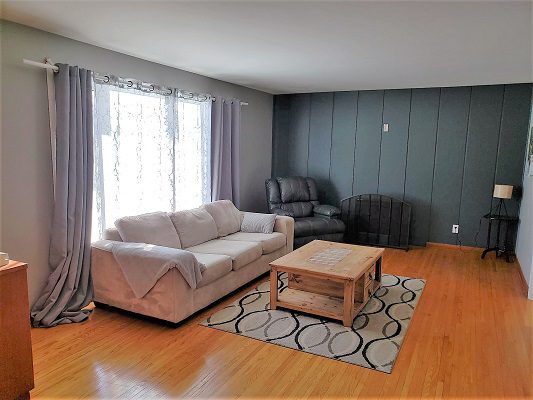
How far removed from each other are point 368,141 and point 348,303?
3406 millimetres

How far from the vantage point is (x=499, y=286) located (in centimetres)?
405

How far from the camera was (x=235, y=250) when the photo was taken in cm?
369

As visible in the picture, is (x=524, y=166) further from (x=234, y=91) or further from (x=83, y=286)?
(x=83, y=286)

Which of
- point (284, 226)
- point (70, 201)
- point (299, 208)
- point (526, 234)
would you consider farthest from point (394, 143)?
point (70, 201)

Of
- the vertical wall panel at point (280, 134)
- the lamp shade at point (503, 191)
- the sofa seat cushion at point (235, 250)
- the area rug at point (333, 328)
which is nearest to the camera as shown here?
the area rug at point (333, 328)

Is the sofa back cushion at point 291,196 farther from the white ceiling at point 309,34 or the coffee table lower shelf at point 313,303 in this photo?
the coffee table lower shelf at point 313,303

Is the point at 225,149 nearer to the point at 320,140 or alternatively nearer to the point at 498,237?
the point at 320,140

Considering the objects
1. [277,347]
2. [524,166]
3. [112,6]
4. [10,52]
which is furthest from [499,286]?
[10,52]

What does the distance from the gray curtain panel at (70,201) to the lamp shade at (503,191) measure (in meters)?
Answer: 4.55

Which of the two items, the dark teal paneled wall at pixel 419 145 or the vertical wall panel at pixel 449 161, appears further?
the vertical wall panel at pixel 449 161

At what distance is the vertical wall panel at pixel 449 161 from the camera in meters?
5.30

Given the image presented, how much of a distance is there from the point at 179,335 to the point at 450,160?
14.2ft

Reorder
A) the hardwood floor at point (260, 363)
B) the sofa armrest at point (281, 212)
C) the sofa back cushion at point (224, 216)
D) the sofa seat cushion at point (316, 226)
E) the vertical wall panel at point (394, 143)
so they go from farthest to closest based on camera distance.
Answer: the vertical wall panel at point (394, 143), the sofa armrest at point (281, 212), the sofa seat cushion at point (316, 226), the sofa back cushion at point (224, 216), the hardwood floor at point (260, 363)

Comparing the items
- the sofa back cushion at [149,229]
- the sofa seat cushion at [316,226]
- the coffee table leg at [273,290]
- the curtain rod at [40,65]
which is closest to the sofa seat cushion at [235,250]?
the sofa back cushion at [149,229]
